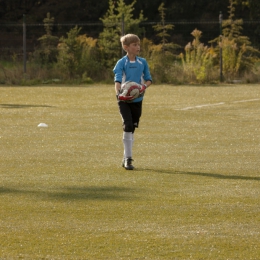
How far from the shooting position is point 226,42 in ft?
104

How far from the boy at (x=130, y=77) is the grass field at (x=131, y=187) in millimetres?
505

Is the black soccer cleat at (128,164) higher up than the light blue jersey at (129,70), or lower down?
lower down

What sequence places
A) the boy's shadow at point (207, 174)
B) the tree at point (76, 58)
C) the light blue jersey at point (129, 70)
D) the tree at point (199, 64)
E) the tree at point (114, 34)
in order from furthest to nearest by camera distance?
the tree at point (114, 34), the tree at point (76, 58), the tree at point (199, 64), the light blue jersey at point (129, 70), the boy's shadow at point (207, 174)

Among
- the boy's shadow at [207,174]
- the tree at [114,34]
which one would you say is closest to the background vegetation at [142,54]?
the tree at [114,34]

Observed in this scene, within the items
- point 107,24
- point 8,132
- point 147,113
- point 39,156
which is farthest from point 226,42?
point 39,156

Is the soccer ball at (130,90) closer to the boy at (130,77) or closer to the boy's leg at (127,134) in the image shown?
the boy at (130,77)

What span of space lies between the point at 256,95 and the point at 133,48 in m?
14.1

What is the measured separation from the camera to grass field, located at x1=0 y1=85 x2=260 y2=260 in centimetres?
678

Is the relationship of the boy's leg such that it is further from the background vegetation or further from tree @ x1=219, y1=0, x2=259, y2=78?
tree @ x1=219, y1=0, x2=259, y2=78

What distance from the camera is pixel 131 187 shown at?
375 inches

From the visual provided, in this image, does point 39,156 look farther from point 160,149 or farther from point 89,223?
point 89,223

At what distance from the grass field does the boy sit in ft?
1.66

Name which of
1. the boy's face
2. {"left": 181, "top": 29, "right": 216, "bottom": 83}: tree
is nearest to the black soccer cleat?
the boy's face

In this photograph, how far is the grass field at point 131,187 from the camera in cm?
678
